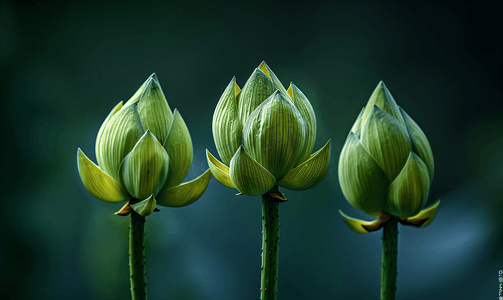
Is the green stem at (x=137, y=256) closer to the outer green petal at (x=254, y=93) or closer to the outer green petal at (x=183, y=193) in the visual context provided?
the outer green petal at (x=183, y=193)

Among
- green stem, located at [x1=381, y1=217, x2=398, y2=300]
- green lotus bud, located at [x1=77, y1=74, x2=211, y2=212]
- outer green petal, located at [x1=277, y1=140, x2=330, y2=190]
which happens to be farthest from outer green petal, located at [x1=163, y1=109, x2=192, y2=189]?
green stem, located at [x1=381, y1=217, x2=398, y2=300]

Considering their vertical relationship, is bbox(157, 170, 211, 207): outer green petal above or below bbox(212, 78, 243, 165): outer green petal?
below

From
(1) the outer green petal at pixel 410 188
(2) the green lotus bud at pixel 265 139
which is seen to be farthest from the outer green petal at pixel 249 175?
(1) the outer green petal at pixel 410 188

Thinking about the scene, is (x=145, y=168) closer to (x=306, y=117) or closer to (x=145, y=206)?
(x=145, y=206)

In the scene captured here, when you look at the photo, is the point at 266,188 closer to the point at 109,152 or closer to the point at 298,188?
the point at 298,188

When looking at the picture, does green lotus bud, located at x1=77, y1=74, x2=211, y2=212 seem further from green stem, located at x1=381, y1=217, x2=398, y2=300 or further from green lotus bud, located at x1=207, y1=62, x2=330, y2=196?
green stem, located at x1=381, y1=217, x2=398, y2=300

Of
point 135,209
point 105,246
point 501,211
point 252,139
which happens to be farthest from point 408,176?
point 105,246
